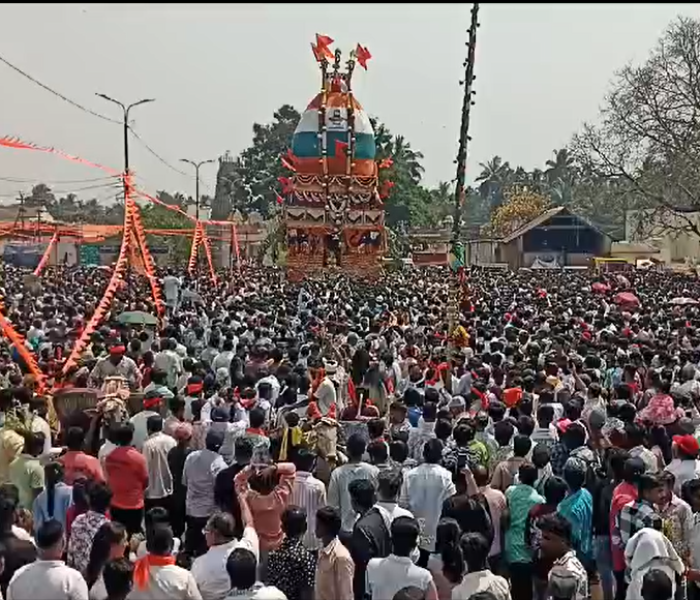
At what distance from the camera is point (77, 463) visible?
6.58 metres

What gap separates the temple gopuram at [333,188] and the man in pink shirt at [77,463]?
67.1 ft

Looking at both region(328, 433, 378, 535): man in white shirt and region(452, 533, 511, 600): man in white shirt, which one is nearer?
region(452, 533, 511, 600): man in white shirt

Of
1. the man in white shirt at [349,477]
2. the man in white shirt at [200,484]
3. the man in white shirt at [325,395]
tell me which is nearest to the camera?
the man in white shirt at [349,477]

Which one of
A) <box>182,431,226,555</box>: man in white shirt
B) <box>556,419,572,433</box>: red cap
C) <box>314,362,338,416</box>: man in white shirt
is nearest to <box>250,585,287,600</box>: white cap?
<box>182,431,226,555</box>: man in white shirt

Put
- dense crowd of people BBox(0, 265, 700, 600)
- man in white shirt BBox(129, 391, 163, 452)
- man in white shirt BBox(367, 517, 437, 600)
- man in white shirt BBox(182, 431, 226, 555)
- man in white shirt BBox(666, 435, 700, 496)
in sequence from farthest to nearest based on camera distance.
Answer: man in white shirt BBox(129, 391, 163, 452)
man in white shirt BBox(182, 431, 226, 555)
man in white shirt BBox(666, 435, 700, 496)
dense crowd of people BBox(0, 265, 700, 600)
man in white shirt BBox(367, 517, 437, 600)

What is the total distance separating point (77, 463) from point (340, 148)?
2152 centimetres

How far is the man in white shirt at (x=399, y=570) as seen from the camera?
4875 mm

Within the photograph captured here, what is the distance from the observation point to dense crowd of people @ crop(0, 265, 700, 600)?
16.4 ft

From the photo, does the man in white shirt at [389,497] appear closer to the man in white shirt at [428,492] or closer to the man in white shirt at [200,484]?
the man in white shirt at [428,492]

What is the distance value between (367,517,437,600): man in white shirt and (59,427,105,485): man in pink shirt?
2289mm

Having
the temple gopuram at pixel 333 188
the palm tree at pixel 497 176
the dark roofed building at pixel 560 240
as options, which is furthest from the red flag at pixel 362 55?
the palm tree at pixel 497 176

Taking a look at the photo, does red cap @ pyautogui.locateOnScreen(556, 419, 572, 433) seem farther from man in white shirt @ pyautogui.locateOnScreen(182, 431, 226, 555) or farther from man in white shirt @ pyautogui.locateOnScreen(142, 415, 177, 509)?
man in white shirt @ pyautogui.locateOnScreen(142, 415, 177, 509)

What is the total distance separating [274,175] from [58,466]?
53.5m

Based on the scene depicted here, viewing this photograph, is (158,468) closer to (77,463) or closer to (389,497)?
(77,463)
